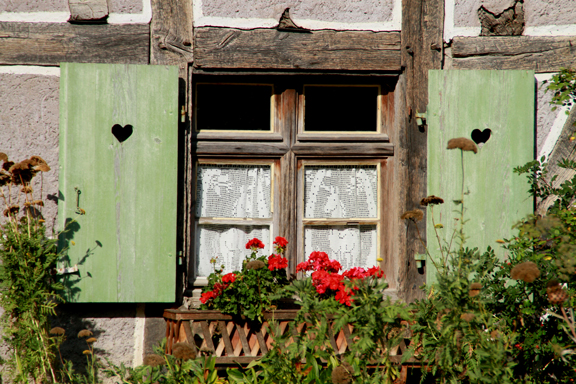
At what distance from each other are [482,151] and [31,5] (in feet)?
9.83

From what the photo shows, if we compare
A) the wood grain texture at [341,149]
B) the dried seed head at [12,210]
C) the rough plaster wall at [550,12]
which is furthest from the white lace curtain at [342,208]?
the dried seed head at [12,210]

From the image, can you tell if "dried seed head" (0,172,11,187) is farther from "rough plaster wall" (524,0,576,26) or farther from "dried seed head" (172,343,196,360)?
"rough plaster wall" (524,0,576,26)

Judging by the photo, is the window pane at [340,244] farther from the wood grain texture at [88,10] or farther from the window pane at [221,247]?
the wood grain texture at [88,10]

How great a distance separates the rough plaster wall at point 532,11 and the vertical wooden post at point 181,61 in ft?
5.83

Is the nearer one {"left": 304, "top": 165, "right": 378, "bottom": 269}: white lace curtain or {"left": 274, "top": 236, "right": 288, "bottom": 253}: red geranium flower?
{"left": 274, "top": 236, "right": 288, "bottom": 253}: red geranium flower

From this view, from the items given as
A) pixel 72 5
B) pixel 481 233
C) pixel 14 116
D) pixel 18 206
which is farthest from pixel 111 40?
pixel 481 233

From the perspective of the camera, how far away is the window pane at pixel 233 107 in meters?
3.68

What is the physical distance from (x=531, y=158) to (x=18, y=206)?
315cm

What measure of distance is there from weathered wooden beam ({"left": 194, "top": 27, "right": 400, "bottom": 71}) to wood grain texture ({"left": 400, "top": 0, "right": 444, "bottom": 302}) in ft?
0.35

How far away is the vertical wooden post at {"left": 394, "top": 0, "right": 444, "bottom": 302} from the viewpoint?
3.52 meters

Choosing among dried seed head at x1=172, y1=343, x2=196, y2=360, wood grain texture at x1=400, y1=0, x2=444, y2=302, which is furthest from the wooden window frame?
dried seed head at x1=172, y1=343, x2=196, y2=360

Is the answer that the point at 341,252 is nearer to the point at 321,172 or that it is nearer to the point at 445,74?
the point at 321,172

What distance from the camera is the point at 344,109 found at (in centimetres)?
373

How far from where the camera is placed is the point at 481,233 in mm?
3418
